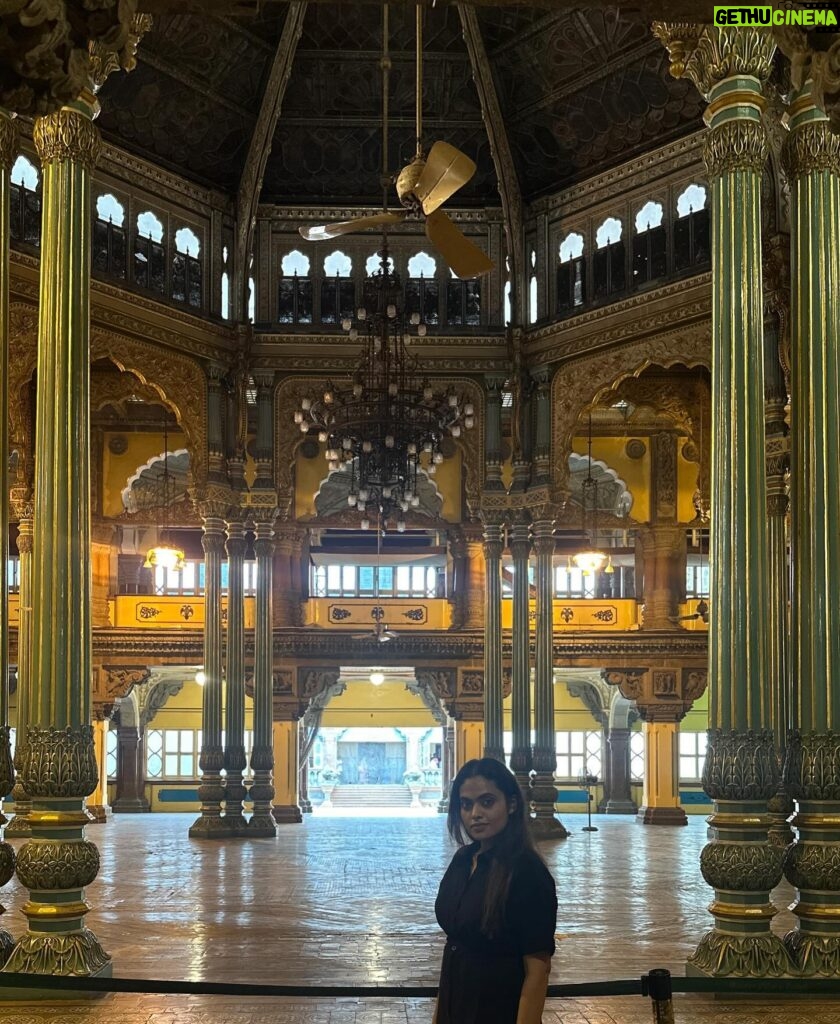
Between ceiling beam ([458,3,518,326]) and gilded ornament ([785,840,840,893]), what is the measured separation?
33.7ft

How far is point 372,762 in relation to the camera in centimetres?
3306

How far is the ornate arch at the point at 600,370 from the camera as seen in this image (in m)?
14.5

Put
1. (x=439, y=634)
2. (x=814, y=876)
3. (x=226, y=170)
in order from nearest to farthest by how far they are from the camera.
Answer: (x=814, y=876) < (x=226, y=170) < (x=439, y=634)

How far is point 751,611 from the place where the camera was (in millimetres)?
7074

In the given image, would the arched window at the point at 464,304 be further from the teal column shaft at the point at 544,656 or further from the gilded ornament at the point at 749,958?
the gilded ornament at the point at 749,958

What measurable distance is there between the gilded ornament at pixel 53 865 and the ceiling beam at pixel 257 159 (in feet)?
33.1

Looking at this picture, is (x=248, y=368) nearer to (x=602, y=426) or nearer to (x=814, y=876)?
(x=602, y=426)

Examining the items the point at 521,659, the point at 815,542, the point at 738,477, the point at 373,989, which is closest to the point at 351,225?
the point at 738,477

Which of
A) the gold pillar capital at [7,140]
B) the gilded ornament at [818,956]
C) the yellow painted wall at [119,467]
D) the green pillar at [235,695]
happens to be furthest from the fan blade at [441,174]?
the yellow painted wall at [119,467]

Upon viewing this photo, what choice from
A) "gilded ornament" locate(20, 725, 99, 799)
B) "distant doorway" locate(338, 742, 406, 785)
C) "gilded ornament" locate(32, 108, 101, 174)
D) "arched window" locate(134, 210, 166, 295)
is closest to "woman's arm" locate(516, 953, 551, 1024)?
"gilded ornament" locate(20, 725, 99, 799)

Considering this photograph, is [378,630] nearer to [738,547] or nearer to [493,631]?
[493,631]

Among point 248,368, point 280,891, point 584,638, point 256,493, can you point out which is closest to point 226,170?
point 248,368

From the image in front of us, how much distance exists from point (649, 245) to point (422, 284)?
3085mm

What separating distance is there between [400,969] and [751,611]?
116 inches
